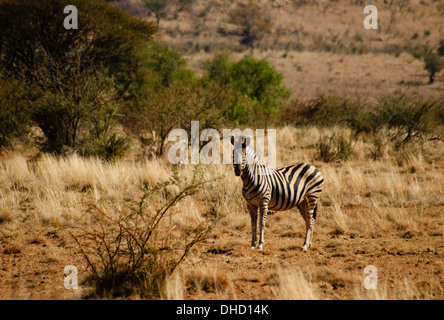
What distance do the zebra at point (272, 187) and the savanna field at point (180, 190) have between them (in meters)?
0.54

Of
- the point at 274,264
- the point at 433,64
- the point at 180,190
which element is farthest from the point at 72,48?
the point at 433,64

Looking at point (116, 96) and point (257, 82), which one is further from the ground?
point (257, 82)

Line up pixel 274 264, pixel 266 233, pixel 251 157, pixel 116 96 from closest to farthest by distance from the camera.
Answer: pixel 274 264 → pixel 251 157 → pixel 266 233 → pixel 116 96

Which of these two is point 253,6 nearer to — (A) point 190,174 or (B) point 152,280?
(A) point 190,174

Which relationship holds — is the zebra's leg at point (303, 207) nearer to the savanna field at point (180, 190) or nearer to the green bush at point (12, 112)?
the savanna field at point (180, 190)

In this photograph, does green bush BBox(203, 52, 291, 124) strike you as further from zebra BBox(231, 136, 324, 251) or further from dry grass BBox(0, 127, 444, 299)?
zebra BBox(231, 136, 324, 251)

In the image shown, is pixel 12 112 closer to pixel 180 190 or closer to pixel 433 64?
pixel 180 190

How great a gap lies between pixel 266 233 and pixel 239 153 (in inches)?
88.3

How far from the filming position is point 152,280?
4.93 metres

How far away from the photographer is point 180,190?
875 centimetres

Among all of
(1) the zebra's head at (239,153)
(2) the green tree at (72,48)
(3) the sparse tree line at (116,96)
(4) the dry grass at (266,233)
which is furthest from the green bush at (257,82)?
(1) the zebra's head at (239,153)

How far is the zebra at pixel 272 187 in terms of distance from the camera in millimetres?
6160

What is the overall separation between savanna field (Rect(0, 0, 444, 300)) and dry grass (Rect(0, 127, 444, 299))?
0.03 meters

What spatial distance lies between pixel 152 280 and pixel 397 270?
3.37 meters
